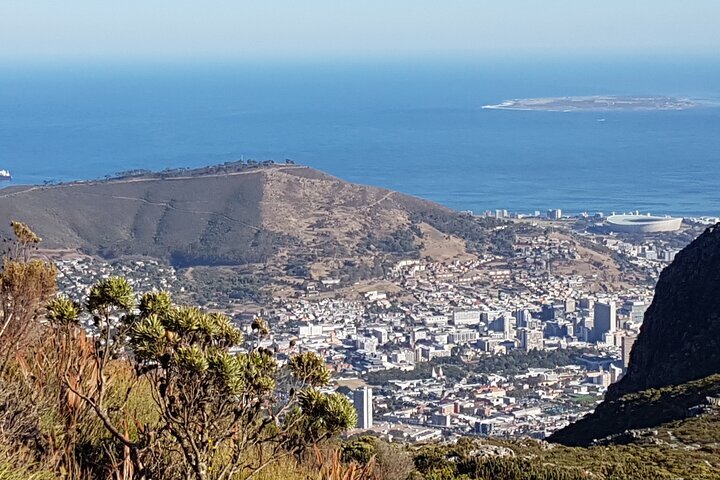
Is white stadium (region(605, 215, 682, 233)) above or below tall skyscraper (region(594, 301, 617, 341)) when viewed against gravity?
above

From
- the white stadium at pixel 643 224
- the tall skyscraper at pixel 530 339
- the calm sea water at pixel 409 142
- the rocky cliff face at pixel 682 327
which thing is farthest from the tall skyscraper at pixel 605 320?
the calm sea water at pixel 409 142

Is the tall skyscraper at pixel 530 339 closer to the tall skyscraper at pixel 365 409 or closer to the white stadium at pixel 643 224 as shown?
the tall skyscraper at pixel 365 409

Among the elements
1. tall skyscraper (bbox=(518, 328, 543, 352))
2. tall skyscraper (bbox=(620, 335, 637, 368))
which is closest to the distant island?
tall skyscraper (bbox=(518, 328, 543, 352))

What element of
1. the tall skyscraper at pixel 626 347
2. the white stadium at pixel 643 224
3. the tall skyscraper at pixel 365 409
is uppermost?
the white stadium at pixel 643 224

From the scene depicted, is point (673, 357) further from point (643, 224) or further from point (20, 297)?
point (643, 224)

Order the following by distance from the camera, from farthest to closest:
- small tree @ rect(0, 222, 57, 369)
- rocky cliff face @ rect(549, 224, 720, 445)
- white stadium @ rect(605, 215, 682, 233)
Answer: white stadium @ rect(605, 215, 682, 233) < rocky cliff face @ rect(549, 224, 720, 445) < small tree @ rect(0, 222, 57, 369)

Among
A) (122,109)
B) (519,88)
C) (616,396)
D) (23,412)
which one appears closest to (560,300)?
(616,396)

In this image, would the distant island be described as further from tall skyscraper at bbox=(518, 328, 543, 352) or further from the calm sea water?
tall skyscraper at bbox=(518, 328, 543, 352)
